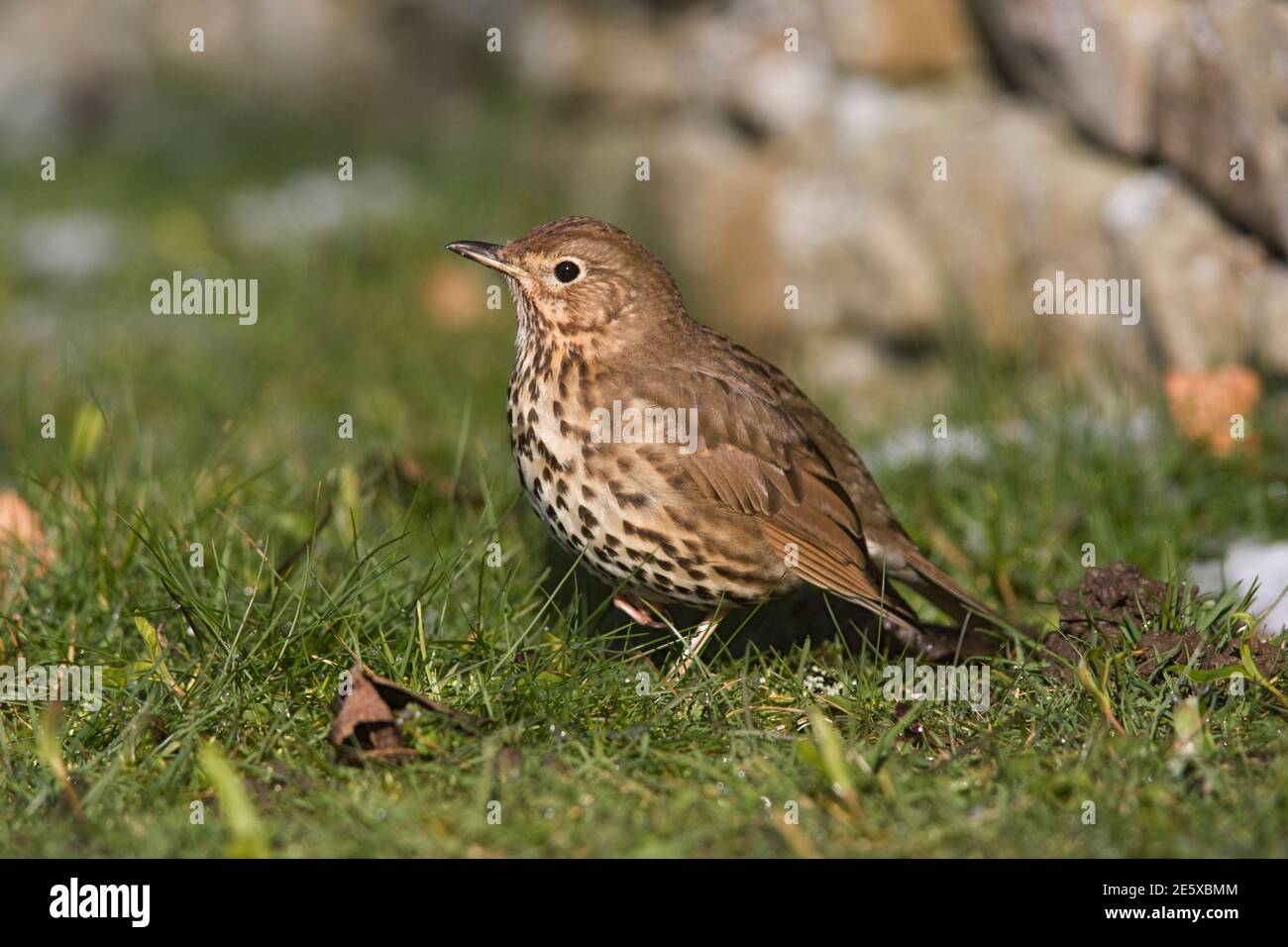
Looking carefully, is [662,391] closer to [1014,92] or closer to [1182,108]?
[1182,108]

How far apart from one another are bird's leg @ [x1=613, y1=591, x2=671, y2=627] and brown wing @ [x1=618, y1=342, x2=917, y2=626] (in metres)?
0.40

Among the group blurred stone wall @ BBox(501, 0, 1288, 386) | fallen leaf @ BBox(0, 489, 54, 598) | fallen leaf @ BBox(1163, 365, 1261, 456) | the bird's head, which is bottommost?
fallen leaf @ BBox(0, 489, 54, 598)

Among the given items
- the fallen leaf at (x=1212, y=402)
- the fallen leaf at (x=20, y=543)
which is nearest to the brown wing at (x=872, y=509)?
the fallen leaf at (x=1212, y=402)

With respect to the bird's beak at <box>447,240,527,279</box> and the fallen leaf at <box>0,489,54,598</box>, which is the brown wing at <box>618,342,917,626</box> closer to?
the bird's beak at <box>447,240,527,279</box>

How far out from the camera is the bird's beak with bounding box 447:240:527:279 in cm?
426

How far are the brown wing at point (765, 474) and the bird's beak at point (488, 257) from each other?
46cm

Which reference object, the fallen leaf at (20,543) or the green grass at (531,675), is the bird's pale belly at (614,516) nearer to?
the green grass at (531,675)

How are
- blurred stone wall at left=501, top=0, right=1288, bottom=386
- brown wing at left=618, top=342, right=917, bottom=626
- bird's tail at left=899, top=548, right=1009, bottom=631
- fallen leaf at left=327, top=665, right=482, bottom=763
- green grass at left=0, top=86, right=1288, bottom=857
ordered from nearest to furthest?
1. green grass at left=0, top=86, right=1288, bottom=857
2. fallen leaf at left=327, top=665, right=482, bottom=763
3. brown wing at left=618, top=342, right=917, bottom=626
4. bird's tail at left=899, top=548, right=1009, bottom=631
5. blurred stone wall at left=501, top=0, right=1288, bottom=386

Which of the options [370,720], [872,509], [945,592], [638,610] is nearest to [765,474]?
[872,509]

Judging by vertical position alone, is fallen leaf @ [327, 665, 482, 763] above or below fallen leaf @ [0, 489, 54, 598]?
below

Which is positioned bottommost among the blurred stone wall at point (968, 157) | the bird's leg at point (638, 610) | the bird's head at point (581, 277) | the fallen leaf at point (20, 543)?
the bird's leg at point (638, 610)

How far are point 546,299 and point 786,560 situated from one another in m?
0.98

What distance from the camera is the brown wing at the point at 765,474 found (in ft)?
13.4

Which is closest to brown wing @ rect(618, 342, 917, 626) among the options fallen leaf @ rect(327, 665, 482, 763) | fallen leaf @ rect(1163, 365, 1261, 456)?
fallen leaf @ rect(327, 665, 482, 763)
